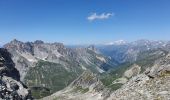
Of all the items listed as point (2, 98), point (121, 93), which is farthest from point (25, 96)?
point (121, 93)

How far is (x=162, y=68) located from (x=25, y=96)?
122923 millimetres

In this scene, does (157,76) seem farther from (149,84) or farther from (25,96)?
(25,96)

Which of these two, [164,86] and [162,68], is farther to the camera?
[162,68]

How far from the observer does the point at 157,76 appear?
1959 cm

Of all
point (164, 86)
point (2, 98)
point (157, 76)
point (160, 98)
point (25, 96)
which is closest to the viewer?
point (160, 98)

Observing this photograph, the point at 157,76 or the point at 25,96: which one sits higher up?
the point at 157,76

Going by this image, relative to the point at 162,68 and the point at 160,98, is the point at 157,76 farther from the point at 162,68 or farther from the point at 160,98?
the point at 160,98

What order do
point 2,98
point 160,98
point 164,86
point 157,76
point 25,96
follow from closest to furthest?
point 160,98 → point 164,86 → point 157,76 → point 2,98 → point 25,96

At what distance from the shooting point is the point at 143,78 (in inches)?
813

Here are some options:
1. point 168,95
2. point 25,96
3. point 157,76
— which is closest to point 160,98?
point 168,95

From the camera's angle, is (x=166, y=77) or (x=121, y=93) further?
(x=121, y=93)

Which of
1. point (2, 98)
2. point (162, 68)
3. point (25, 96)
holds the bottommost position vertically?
point (25, 96)

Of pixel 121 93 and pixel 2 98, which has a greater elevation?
pixel 121 93

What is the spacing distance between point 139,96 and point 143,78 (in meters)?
2.47
